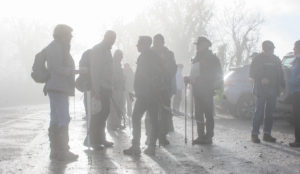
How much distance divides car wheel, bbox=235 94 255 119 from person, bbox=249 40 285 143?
560 cm

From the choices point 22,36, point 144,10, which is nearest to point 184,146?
point 144,10

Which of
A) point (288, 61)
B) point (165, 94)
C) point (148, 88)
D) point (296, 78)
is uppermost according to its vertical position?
point (288, 61)

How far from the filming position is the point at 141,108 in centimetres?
780

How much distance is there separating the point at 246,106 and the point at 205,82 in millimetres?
6529

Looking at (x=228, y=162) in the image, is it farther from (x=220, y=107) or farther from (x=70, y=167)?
(x=220, y=107)

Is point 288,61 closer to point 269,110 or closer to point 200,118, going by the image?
point 269,110

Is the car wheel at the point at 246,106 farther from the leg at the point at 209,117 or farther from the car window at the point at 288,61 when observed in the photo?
the leg at the point at 209,117

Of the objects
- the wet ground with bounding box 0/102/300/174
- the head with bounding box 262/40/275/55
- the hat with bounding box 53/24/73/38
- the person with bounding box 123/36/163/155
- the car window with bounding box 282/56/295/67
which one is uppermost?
the hat with bounding box 53/24/73/38

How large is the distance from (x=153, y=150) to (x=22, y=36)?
65.5 metres

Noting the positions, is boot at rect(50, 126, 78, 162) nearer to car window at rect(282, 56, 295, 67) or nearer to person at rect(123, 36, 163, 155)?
person at rect(123, 36, 163, 155)

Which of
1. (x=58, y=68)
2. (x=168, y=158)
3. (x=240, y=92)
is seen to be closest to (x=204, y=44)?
(x=168, y=158)

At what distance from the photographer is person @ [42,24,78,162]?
7.09m

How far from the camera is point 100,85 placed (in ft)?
26.2

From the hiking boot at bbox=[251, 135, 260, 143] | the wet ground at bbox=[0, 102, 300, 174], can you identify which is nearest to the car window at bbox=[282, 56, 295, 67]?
the wet ground at bbox=[0, 102, 300, 174]
